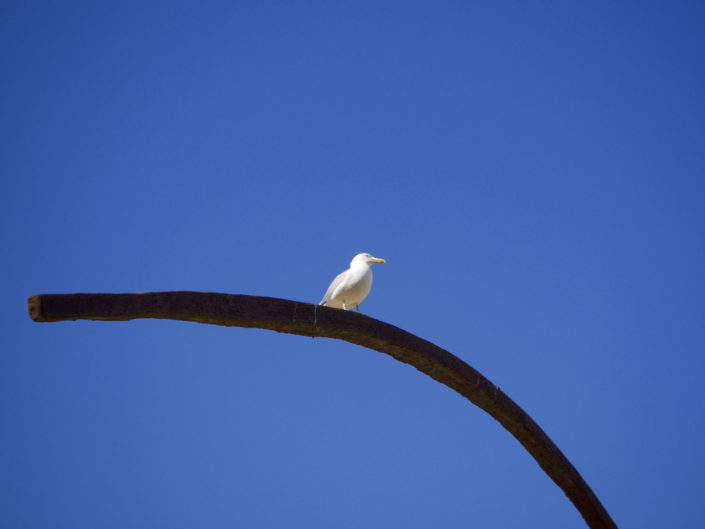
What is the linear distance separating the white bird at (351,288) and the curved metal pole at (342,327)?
2236mm

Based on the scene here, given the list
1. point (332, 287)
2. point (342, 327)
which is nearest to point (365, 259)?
point (332, 287)

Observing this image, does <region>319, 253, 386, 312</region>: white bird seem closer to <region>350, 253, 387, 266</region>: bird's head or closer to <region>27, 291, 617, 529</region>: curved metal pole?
<region>350, 253, 387, 266</region>: bird's head

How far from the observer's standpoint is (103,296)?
331cm

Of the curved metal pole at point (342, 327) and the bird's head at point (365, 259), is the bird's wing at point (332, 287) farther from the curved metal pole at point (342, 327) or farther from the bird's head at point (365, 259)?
the curved metal pole at point (342, 327)

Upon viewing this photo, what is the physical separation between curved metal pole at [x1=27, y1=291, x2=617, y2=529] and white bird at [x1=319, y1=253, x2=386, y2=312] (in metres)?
2.24

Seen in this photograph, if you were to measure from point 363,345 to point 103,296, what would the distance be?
2.02 m

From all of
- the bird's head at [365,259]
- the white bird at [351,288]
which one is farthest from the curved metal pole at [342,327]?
the bird's head at [365,259]

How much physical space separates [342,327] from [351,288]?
9.28 ft

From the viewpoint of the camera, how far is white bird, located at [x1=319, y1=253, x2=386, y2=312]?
7.31m

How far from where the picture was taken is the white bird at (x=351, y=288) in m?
7.31

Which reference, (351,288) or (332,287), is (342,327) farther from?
(332,287)

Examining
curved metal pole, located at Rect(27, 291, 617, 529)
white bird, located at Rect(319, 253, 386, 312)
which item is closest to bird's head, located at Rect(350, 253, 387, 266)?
white bird, located at Rect(319, 253, 386, 312)

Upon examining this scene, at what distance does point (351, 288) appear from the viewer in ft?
24.0

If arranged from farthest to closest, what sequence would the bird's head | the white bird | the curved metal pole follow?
the bird's head < the white bird < the curved metal pole
